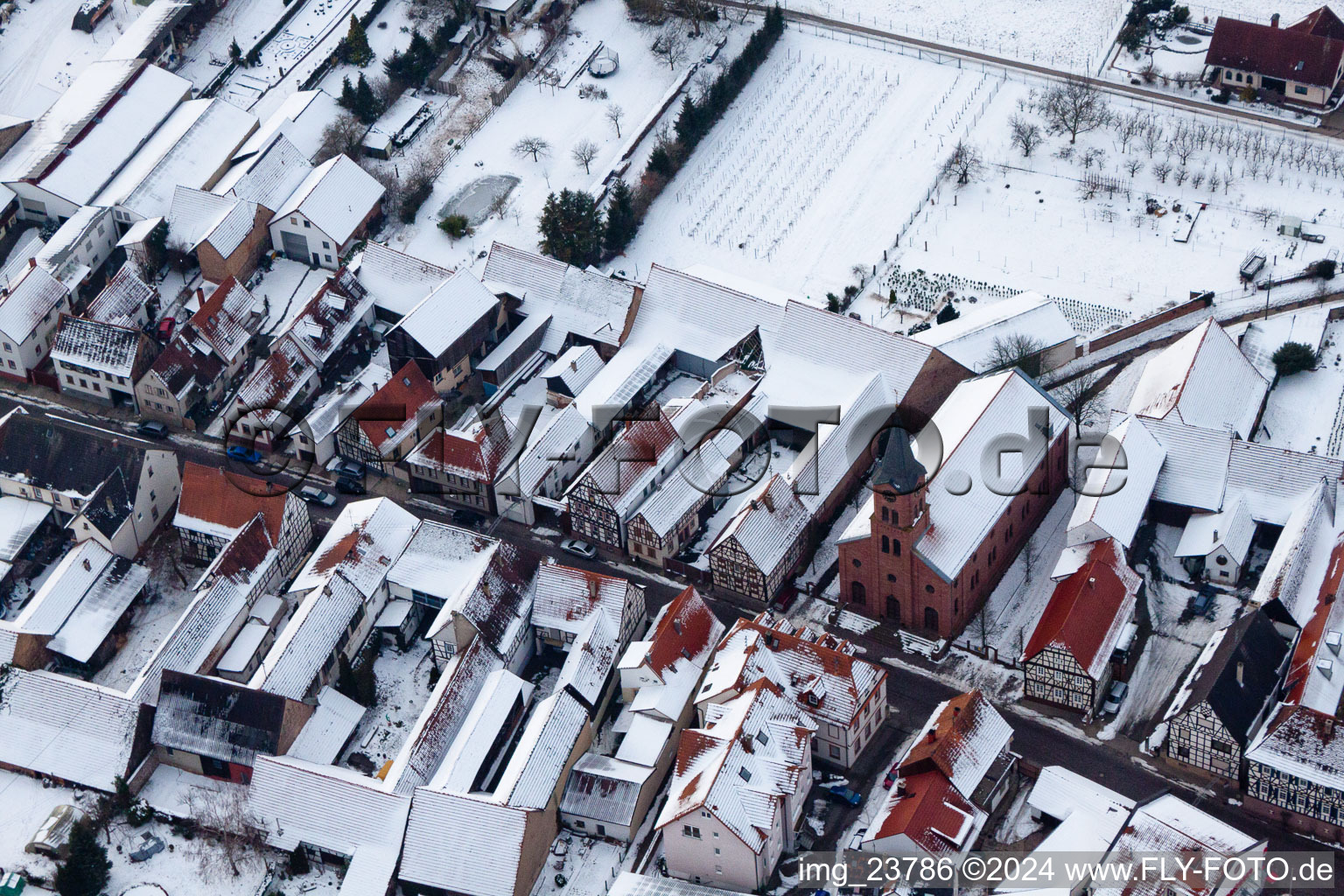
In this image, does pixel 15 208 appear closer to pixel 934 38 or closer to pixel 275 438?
pixel 275 438

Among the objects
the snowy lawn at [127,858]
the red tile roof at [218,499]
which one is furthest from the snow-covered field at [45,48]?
the snowy lawn at [127,858]

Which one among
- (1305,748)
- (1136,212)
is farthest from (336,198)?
(1305,748)

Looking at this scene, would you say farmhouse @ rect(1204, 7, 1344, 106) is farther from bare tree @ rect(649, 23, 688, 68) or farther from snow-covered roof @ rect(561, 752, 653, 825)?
snow-covered roof @ rect(561, 752, 653, 825)

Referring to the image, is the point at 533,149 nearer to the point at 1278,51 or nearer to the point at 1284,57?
the point at 1278,51

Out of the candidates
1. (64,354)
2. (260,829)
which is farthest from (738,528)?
(64,354)

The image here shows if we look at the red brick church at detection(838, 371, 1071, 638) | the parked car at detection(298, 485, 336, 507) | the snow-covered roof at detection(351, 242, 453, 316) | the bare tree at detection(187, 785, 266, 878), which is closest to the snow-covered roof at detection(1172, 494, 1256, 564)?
the red brick church at detection(838, 371, 1071, 638)

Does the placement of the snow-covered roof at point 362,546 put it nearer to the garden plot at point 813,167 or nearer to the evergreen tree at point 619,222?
the evergreen tree at point 619,222
